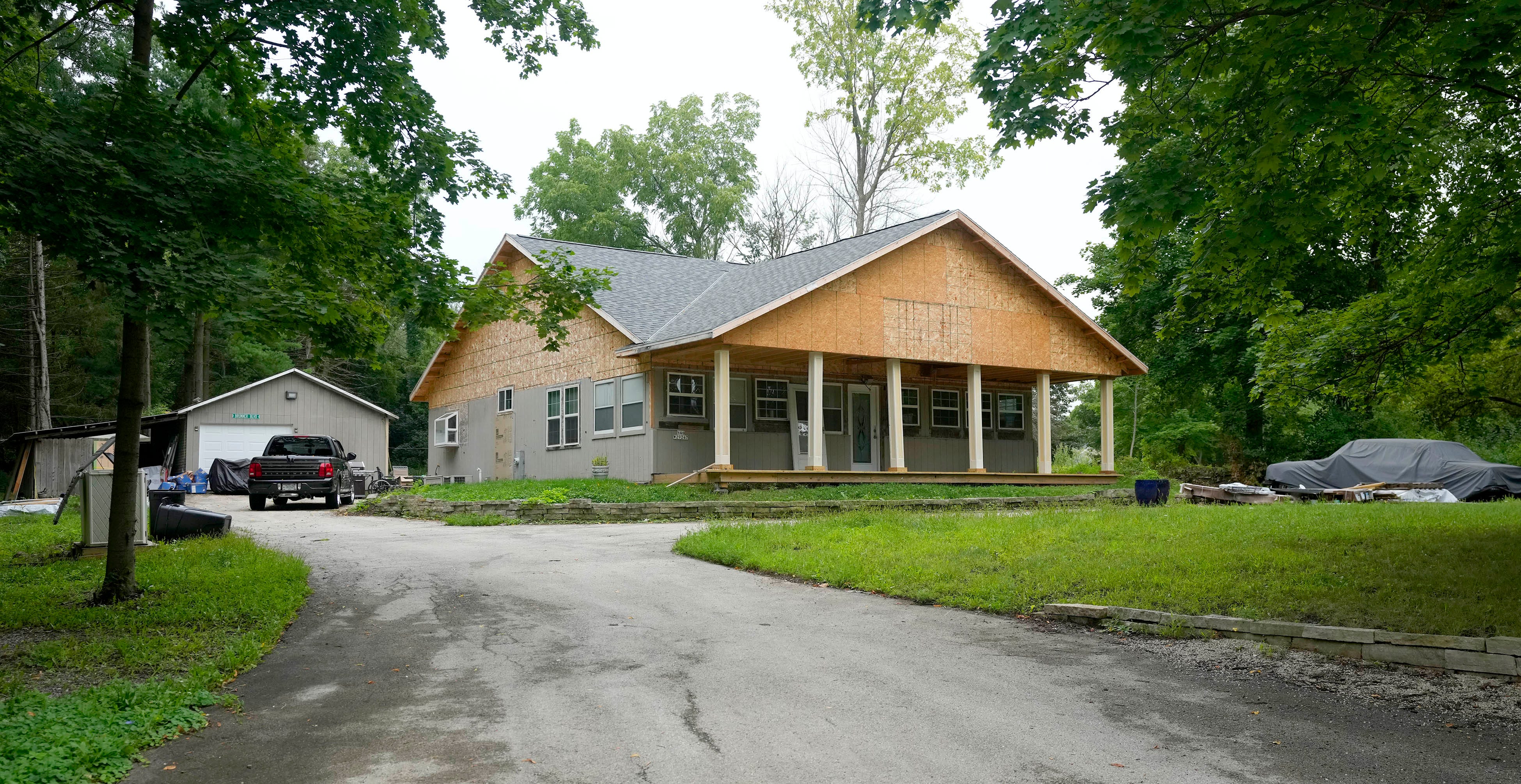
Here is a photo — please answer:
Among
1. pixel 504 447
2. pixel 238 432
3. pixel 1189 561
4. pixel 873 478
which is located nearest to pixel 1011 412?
pixel 873 478

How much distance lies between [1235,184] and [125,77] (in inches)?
329

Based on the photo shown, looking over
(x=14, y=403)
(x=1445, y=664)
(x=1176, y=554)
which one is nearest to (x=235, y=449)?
(x=14, y=403)

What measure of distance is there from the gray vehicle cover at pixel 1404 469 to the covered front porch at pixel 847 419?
4.58 m

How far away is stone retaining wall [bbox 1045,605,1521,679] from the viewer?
22.1 feet

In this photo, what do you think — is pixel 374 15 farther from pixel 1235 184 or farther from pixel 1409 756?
pixel 1409 756

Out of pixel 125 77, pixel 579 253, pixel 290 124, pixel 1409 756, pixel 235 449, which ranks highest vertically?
pixel 579 253

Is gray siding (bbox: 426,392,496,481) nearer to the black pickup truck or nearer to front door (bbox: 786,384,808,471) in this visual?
the black pickup truck

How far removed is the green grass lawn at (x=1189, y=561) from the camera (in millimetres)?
8211

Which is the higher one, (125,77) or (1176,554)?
(125,77)

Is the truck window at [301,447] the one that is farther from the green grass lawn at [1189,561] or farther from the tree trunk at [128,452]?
the tree trunk at [128,452]

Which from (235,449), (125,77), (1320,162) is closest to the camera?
(125,77)

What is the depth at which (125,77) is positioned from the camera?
7523 millimetres

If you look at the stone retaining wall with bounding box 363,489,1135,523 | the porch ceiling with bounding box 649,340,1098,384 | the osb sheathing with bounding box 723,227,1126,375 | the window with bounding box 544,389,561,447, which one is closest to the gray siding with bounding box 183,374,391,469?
the window with bounding box 544,389,561,447

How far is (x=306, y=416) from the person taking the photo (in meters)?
34.1
